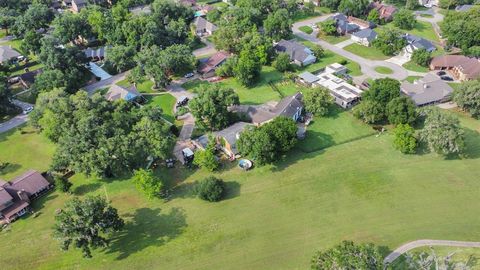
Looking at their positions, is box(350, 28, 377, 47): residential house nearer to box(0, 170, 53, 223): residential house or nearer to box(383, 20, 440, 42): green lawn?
box(383, 20, 440, 42): green lawn

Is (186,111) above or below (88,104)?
below

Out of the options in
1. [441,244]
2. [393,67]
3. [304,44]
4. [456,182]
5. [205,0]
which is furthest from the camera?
→ [205,0]

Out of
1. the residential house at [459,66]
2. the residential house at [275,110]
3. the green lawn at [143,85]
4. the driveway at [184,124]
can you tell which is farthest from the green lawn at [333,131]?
the green lawn at [143,85]

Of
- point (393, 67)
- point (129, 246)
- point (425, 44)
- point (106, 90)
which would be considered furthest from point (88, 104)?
point (425, 44)

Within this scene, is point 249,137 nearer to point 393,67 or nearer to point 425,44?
point 393,67

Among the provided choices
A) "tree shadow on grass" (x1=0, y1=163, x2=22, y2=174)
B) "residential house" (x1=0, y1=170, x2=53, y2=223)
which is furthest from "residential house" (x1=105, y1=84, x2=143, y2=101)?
"residential house" (x1=0, y1=170, x2=53, y2=223)

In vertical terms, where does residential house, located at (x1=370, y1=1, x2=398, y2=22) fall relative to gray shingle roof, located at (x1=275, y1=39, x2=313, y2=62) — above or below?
above

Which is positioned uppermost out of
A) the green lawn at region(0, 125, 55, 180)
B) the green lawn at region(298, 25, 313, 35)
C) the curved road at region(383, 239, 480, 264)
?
the green lawn at region(298, 25, 313, 35)
